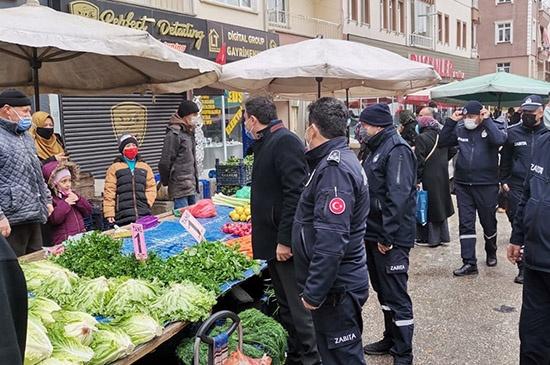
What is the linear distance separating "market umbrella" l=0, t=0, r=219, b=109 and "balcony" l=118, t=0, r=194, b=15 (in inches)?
213

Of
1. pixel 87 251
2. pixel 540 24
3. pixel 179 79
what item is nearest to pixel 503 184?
pixel 179 79

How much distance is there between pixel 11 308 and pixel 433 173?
7.39m

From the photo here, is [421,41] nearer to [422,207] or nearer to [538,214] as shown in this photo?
[422,207]

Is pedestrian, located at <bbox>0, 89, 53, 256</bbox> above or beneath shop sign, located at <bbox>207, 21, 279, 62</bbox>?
beneath

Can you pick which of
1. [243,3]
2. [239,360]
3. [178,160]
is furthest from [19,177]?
[243,3]

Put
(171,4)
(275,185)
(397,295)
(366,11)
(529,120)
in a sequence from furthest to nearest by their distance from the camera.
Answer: (366,11), (171,4), (529,120), (397,295), (275,185)

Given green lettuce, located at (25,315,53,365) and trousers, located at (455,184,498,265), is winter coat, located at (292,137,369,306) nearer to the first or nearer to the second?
green lettuce, located at (25,315,53,365)

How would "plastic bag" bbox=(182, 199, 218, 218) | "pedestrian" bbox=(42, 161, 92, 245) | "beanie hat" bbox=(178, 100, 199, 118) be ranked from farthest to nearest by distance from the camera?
"beanie hat" bbox=(178, 100, 199, 118)
"plastic bag" bbox=(182, 199, 218, 218)
"pedestrian" bbox=(42, 161, 92, 245)

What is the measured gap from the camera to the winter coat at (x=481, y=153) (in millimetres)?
6387

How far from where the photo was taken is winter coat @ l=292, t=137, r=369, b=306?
307 cm

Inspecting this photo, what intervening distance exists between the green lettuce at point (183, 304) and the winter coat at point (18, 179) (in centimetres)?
176

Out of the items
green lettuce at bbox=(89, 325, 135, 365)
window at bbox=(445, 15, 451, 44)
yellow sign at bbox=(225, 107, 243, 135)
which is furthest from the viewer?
window at bbox=(445, 15, 451, 44)

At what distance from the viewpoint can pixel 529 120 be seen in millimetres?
6348

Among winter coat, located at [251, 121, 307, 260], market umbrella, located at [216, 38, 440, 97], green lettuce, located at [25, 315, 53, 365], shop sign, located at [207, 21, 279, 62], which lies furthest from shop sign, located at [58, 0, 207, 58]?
green lettuce, located at [25, 315, 53, 365]
